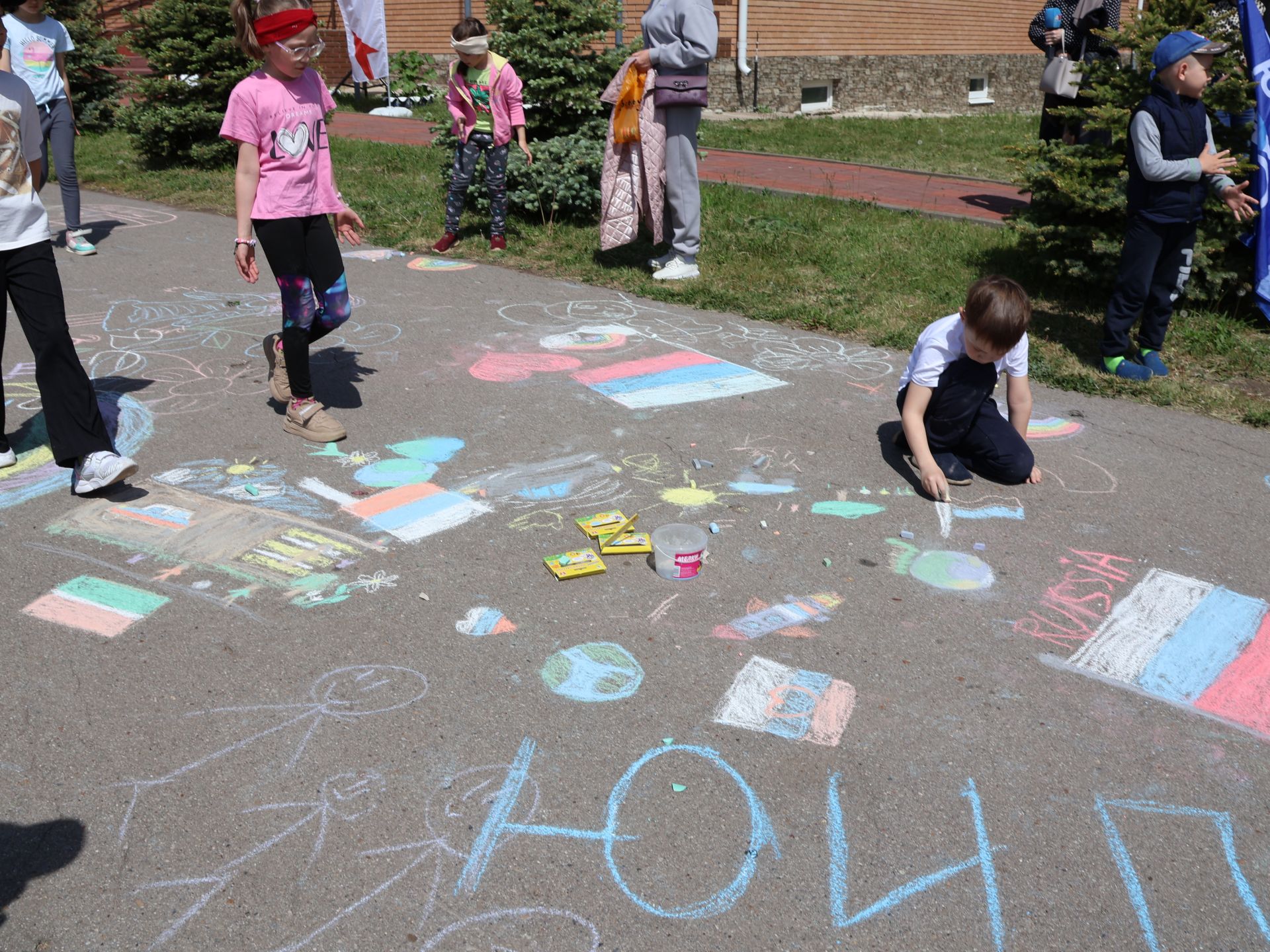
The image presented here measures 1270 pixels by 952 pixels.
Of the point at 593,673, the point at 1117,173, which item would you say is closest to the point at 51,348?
the point at 593,673

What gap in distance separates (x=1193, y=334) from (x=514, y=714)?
480cm

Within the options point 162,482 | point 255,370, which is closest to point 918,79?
point 255,370

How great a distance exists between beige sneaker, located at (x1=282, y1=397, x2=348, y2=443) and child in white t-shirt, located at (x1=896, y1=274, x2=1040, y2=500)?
2321mm

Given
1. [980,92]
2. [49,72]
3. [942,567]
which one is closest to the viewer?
[942,567]

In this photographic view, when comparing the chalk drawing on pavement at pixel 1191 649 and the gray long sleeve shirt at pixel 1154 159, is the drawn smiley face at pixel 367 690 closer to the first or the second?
the chalk drawing on pavement at pixel 1191 649

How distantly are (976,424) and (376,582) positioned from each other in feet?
7.72

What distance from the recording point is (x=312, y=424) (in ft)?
13.8

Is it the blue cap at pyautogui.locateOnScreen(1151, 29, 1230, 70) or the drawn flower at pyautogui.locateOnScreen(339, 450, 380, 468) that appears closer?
the drawn flower at pyautogui.locateOnScreen(339, 450, 380, 468)

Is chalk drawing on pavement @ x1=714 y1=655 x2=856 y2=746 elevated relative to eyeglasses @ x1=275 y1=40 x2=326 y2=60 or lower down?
lower down

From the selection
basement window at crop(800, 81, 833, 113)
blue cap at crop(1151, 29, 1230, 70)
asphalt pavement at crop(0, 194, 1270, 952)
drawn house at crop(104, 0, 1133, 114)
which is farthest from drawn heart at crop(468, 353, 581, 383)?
basement window at crop(800, 81, 833, 113)

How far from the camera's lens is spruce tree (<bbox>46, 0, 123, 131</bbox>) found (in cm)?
1415

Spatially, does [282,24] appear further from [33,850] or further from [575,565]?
[33,850]

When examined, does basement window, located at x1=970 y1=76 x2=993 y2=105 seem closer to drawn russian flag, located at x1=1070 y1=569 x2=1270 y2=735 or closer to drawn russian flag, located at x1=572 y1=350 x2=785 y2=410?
drawn russian flag, located at x1=572 y1=350 x2=785 y2=410

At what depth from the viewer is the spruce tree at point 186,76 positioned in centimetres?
1051
